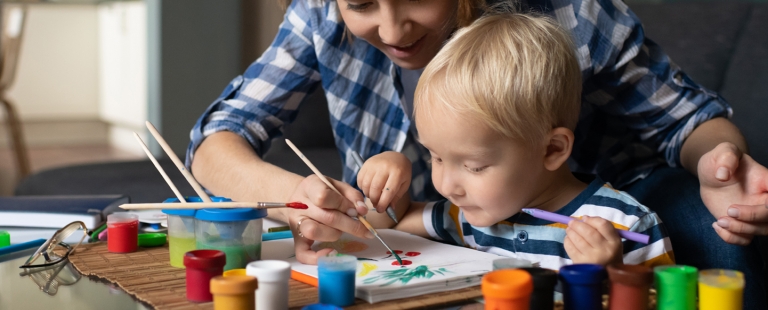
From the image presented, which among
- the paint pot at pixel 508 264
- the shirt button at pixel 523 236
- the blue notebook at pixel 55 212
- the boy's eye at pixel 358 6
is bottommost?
the blue notebook at pixel 55 212

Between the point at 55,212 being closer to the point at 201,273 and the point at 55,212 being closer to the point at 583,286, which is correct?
the point at 201,273

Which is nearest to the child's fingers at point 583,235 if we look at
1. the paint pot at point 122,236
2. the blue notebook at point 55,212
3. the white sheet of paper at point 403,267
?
the white sheet of paper at point 403,267

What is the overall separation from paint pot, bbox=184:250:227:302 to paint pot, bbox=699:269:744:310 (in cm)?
45

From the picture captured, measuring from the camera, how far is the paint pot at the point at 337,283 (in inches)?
29.7

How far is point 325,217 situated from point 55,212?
0.51 metres

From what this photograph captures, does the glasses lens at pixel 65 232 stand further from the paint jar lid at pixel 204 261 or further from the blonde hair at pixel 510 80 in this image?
the blonde hair at pixel 510 80

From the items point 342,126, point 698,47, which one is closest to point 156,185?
point 342,126

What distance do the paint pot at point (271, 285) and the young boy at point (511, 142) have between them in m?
0.32

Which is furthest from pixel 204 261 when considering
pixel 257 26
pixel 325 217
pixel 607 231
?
pixel 257 26

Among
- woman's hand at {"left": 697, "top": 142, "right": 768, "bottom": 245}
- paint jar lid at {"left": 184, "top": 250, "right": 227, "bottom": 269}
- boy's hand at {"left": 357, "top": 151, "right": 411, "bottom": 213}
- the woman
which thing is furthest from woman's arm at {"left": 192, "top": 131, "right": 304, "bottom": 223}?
woman's hand at {"left": 697, "top": 142, "right": 768, "bottom": 245}

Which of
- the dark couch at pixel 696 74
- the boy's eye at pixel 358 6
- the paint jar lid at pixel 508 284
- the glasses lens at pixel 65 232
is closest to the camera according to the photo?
the paint jar lid at pixel 508 284

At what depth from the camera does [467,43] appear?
40.1 inches

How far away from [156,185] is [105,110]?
3675 millimetres

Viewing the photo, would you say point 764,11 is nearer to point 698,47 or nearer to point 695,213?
point 698,47
